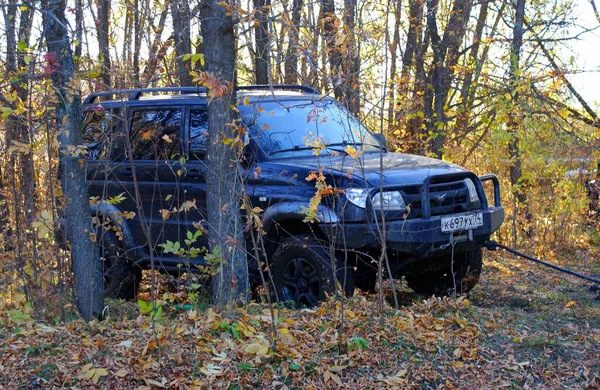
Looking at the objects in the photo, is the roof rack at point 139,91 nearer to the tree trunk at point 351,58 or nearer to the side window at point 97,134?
the side window at point 97,134

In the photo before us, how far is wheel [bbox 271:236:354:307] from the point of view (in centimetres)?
599

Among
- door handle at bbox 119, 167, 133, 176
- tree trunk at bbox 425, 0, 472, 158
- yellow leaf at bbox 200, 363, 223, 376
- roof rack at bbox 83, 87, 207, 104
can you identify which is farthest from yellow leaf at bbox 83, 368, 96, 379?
tree trunk at bbox 425, 0, 472, 158

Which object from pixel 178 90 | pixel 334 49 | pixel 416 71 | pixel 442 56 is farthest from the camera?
pixel 416 71

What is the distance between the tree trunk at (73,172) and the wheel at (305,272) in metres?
1.46

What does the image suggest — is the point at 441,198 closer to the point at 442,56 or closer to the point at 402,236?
the point at 402,236

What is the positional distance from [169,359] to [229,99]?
2.03m

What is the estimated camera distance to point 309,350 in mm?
4812

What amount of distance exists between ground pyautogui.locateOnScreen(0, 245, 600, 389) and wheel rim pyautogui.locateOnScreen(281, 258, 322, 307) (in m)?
0.41

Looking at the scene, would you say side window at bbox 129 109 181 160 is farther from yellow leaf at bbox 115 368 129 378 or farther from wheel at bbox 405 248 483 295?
yellow leaf at bbox 115 368 129 378

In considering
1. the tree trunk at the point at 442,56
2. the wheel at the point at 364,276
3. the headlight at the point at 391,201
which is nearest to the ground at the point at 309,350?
the wheel at the point at 364,276

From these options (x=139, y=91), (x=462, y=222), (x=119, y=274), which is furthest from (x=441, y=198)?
(x=119, y=274)

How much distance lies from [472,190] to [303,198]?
5.01 ft

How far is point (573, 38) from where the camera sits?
463 inches


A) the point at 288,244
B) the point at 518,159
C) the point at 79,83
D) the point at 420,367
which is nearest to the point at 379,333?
the point at 420,367
